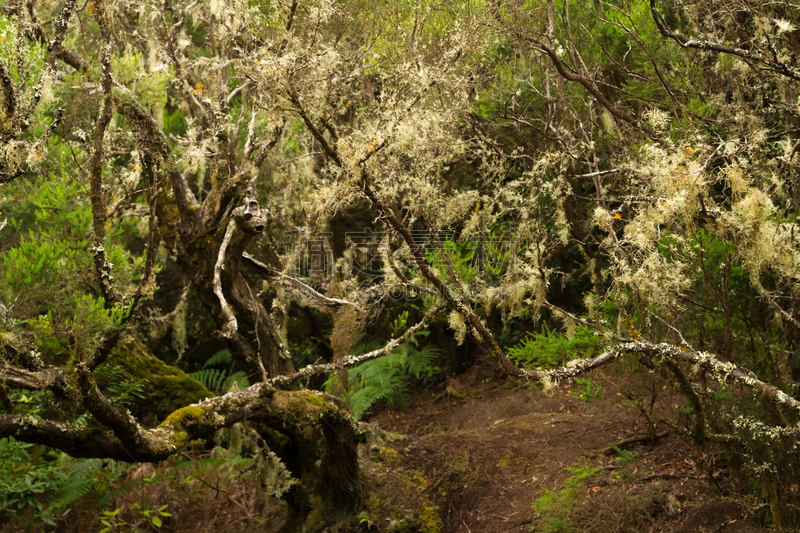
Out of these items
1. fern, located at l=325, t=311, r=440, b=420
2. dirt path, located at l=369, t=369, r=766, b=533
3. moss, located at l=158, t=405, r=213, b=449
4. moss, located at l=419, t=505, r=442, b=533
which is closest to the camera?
moss, located at l=158, t=405, r=213, b=449

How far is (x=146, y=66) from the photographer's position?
628cm

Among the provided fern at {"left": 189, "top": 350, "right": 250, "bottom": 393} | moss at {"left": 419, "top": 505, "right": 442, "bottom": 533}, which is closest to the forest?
moss at {"left": 419, "top": 505, "right": 442, "bottom": 533}

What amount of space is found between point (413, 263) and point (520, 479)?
205 cm

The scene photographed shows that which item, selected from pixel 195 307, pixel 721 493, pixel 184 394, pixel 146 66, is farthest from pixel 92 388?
pixel 195 307

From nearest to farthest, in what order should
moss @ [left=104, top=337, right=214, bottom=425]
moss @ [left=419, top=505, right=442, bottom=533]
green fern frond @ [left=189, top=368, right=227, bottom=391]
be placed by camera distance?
moss @ [left=104, top=337, right=214, bottom=425]
moss @ [left=419, top=505, right=442, bottom=533]
green fern frond @ [left=189, top=368, right=227, bottom=391]

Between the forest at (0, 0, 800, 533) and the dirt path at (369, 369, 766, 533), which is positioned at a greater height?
the forest at (0, 0, 800, 533)

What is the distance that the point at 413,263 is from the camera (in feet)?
15.9

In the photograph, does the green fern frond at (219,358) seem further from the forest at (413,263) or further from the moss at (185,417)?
the moss at (185,417)

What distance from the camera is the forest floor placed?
4.17m

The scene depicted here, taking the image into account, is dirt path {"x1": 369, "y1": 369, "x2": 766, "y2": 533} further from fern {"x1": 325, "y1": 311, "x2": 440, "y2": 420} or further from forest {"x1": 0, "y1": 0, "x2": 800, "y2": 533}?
fern {"x1": 325, "y1": 311, "x2": 440, "y2": 420}

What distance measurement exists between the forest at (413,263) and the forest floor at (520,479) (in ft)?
0.10

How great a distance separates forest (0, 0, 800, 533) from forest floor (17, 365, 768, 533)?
0.03 meters

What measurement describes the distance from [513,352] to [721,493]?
226 centimetres

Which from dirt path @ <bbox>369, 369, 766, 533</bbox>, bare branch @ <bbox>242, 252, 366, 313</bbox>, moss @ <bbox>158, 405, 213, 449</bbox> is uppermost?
bare branch @ <bbox>242, 252, 366, 313</bbox>
